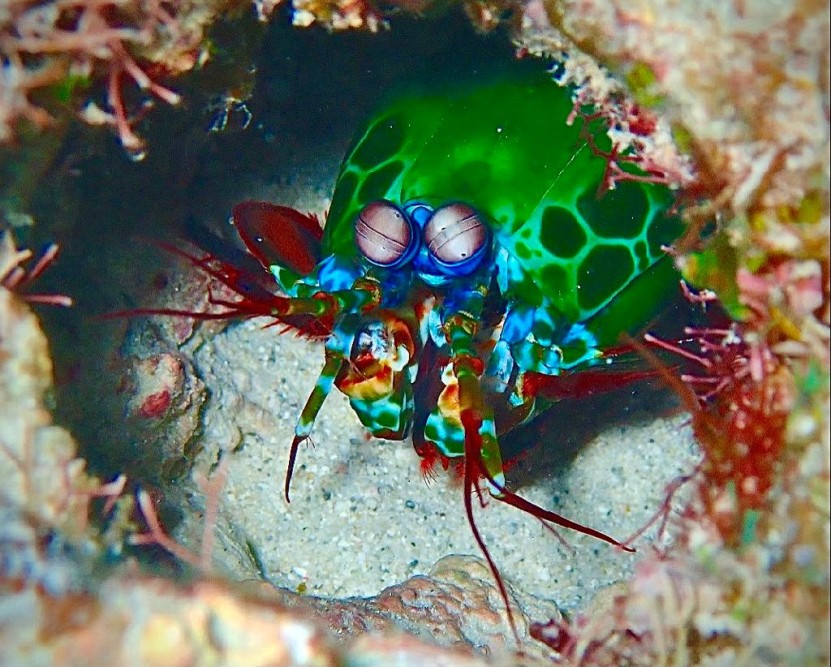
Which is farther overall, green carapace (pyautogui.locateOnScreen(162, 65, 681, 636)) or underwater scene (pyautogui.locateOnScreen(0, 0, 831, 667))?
green carapace (pyautogui.locateOnScreen(162, 65, 681, 636))

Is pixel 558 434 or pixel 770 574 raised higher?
pixel 770 574

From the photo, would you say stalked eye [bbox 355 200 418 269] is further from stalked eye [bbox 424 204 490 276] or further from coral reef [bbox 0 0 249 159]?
coral reef [bbox 0 0 249 159]

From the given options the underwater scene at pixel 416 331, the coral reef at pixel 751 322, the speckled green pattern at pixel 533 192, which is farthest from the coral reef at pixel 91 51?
the coral reef at pixel 751 322

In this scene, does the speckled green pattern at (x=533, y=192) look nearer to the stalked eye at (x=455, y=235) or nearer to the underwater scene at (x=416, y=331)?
the underwater scene at (x=416, y=331)

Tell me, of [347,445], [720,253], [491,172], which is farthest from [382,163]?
[347,445]

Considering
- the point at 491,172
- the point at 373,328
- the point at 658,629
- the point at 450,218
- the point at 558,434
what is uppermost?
the point at 491,172

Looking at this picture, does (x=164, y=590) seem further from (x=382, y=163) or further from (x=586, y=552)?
(x=586, y=552)

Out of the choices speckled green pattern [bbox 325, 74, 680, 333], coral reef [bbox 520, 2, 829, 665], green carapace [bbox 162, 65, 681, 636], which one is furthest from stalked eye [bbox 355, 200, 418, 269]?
coral reef [bbox 520, 2, 829, 665]
